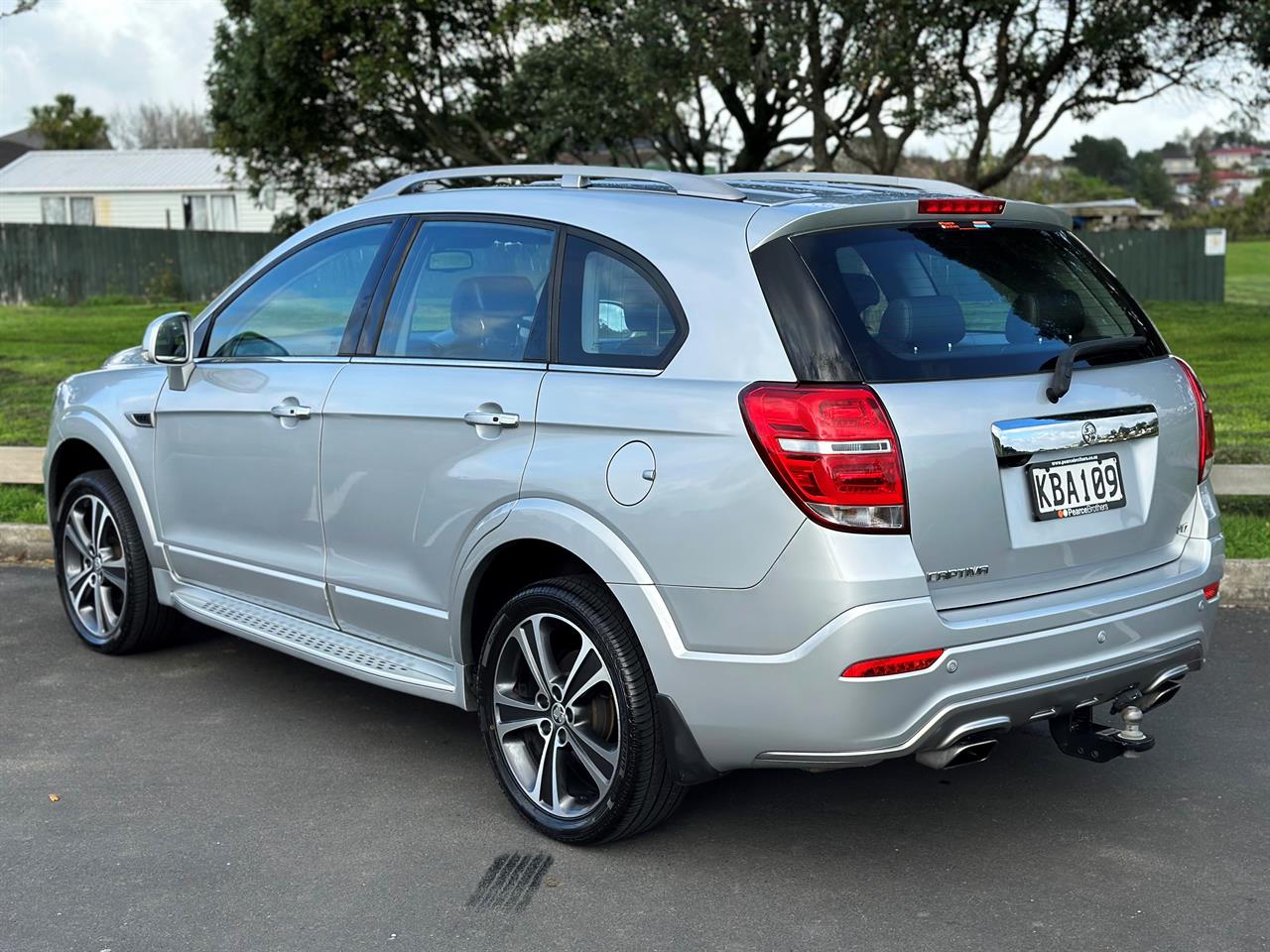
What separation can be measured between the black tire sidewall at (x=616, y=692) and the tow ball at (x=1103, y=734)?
45.0 inches

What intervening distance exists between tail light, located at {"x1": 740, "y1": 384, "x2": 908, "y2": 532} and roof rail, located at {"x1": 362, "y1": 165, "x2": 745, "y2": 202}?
77 centimetres

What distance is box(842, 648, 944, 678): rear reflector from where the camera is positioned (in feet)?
11.7

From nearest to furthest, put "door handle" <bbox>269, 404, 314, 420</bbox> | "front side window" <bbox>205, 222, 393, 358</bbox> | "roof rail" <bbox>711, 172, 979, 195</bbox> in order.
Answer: "roof rail" <bbox>711, 172, 979, 195</bbox> → "door handle" <bbox>269, 404, 314, 420</bbox> → "front side window" <bbox>205, 222, 393, 358</bbox>

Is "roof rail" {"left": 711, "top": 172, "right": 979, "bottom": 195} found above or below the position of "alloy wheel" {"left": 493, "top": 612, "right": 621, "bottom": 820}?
above

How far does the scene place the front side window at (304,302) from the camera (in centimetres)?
504

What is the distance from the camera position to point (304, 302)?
5.28 metres

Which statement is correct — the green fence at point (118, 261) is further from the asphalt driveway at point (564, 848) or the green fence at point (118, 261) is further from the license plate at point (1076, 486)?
the license plate at point (1076, 486)

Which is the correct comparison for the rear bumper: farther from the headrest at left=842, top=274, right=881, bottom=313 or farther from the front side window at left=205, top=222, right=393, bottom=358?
the front side window at left=205, top=222, right=393, bottom=358

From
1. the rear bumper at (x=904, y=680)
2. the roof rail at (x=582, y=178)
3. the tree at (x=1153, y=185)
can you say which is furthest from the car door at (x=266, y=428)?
the tree at (x=1153, y=185)

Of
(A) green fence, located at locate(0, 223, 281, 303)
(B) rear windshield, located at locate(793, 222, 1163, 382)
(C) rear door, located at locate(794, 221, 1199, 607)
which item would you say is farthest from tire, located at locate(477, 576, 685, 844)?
(A) green fence, located at locate(0, 223, 281, 303)

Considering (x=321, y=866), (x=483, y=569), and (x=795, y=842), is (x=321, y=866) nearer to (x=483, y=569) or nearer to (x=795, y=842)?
(x=483, y=569)

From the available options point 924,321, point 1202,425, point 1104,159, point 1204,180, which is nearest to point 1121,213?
point 1202,425

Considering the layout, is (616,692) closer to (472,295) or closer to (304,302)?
(472,295)

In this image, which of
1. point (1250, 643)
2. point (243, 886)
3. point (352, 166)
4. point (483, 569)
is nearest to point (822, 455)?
point (483, 569)
